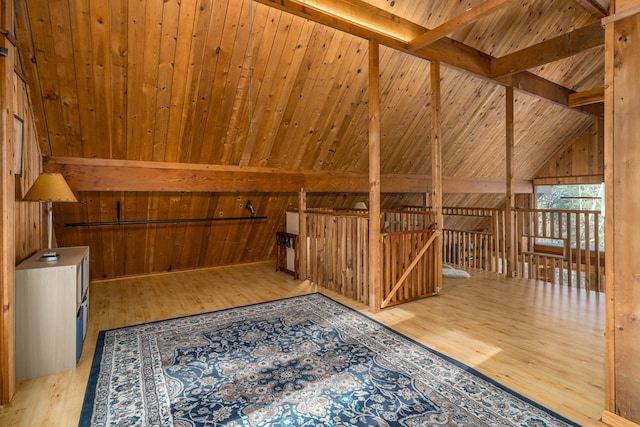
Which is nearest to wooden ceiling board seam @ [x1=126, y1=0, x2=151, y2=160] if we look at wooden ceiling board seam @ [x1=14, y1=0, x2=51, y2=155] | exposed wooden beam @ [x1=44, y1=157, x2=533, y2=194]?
exposed wooden beam @ [x1=44, y1=157, x2=533, y2=194]

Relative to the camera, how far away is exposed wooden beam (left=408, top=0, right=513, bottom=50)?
3.29 metres

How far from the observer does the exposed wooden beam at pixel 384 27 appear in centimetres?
349

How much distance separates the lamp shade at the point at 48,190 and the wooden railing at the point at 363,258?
118 inches

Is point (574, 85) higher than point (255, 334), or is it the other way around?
point (574, 85)

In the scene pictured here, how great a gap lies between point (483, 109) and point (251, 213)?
4836 mm

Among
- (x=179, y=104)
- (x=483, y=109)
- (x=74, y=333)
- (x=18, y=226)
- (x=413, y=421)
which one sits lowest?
(x=413, y=421)

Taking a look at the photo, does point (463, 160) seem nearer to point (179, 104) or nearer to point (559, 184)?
point (559, 184)

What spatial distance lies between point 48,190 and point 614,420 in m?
4.27

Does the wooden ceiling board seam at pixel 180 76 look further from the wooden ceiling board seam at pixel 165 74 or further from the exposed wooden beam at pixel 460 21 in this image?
the exposed wooden beam at pixel 460 21

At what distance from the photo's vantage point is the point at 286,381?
2.43 m

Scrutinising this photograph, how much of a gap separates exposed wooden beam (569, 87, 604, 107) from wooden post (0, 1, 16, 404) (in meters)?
7.21

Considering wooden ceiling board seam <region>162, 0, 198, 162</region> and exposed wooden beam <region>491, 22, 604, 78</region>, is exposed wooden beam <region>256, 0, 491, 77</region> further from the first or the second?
wooden ceiling board seam <region>162, 0, 198, 162</region>

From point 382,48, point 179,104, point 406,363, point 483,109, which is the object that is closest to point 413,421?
point 406,363

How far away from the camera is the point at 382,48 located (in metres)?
4.47
